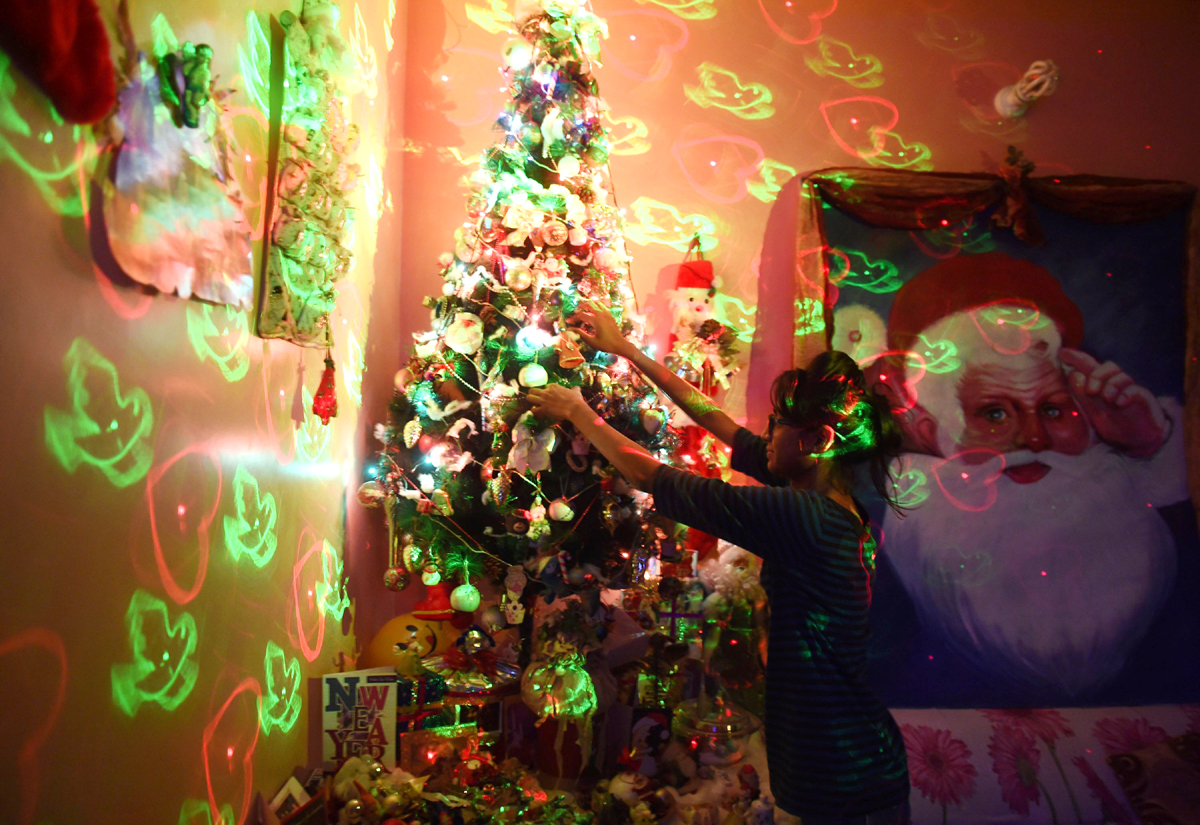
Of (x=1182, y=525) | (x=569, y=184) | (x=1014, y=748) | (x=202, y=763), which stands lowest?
(x=1014, y=748)

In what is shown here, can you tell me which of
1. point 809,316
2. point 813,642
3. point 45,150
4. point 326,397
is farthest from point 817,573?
point 809,316

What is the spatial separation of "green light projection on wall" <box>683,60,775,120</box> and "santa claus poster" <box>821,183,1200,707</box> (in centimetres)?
58

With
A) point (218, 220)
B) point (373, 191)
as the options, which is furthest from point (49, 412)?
point (373, 191)

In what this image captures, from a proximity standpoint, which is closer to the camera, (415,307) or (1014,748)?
(1014,748)

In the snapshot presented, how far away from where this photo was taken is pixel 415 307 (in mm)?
2875

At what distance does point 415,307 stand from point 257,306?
134cm

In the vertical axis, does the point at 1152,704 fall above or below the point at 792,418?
below

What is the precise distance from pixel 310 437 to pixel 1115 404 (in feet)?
10.2

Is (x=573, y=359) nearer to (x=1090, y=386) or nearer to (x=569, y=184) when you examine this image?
(x=569, y=184)

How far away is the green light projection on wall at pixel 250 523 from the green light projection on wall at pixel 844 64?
9.17 ft

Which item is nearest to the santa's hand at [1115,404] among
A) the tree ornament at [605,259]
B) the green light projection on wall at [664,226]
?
the green light projection on wall at [664,226]

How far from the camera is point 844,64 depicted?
121 inches

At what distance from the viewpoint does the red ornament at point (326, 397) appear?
72.6 inches

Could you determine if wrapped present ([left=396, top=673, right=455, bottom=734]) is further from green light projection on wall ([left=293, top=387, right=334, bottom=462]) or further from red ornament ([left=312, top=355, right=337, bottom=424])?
red ornament ([left=312, top=355, right=337, bottom=424])
